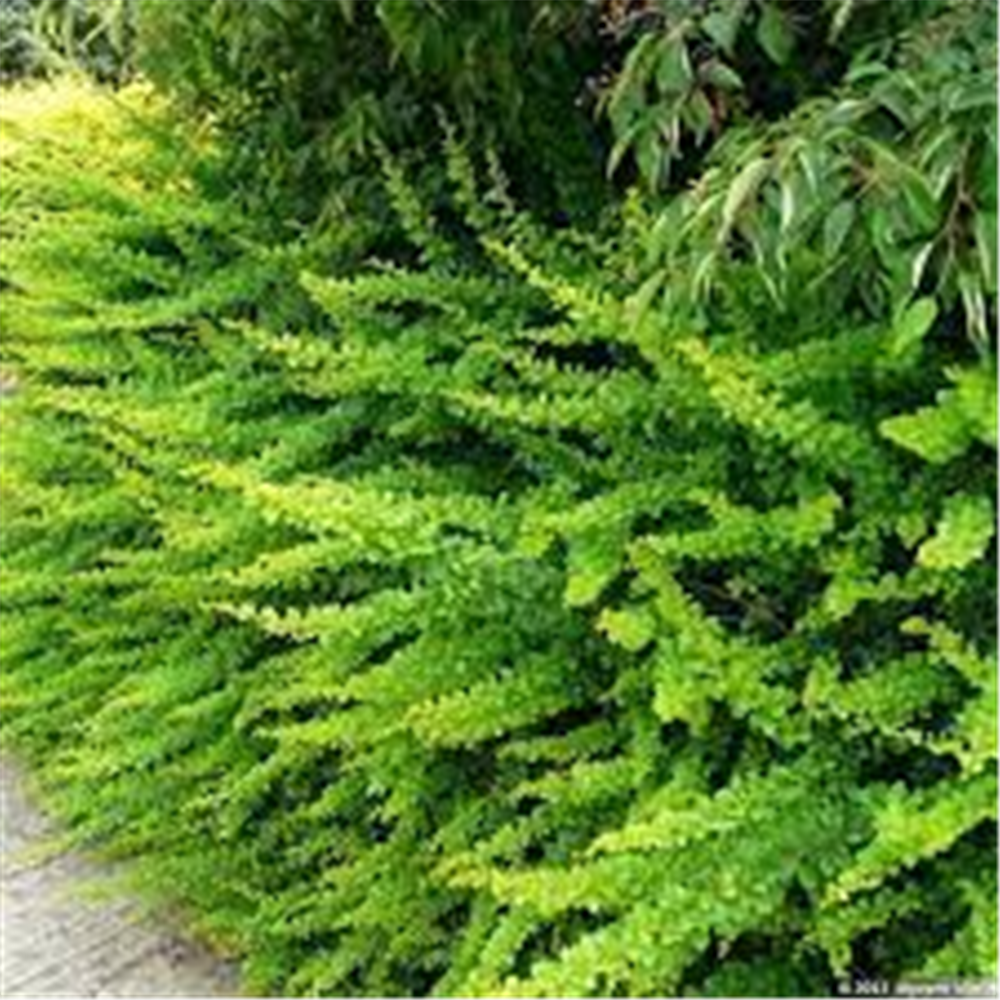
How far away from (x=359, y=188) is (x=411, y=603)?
3.57ft

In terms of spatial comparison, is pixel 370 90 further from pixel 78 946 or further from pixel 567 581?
pixel 78 946

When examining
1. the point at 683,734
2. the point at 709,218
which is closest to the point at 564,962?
the point at 683,734

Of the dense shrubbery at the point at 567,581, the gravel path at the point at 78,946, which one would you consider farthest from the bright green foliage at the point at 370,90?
the gravel path at the point at 78,946

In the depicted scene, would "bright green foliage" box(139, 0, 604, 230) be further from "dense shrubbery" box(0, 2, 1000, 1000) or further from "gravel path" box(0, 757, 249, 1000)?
"gravel path" box(0, 757, 249, 1000)

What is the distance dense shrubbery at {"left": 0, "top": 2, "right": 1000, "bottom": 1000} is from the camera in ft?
5.86

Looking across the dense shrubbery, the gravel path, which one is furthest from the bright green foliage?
the gravel path

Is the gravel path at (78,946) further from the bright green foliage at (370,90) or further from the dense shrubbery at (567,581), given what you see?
the bright green foliage at (370,90)

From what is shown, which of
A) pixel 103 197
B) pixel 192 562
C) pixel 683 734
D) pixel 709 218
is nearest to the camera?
pixel 709 218

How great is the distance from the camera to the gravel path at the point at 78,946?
8.42 ft

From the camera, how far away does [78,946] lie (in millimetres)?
2666

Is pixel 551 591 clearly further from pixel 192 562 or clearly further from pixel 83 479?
pixel 83 479

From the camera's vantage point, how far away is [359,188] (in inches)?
119

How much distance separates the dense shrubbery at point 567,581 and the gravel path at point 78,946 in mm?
83

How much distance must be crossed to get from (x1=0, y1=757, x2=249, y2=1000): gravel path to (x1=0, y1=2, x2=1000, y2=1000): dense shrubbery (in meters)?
0.08
